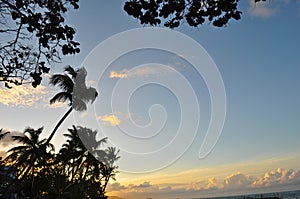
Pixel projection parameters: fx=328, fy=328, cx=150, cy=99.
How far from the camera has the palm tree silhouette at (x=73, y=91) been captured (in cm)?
2475

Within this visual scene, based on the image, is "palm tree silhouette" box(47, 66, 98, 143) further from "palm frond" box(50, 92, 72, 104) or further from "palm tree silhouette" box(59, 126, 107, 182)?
"palm tree silhouette" box(59, 126, 107, 182)

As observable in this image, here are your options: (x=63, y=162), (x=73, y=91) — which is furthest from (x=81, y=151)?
(x=73, y=91)

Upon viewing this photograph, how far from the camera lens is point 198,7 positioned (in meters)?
6.57

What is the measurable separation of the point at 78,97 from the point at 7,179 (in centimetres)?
770

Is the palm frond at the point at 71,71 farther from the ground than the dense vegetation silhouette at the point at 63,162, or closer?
farther from the ground

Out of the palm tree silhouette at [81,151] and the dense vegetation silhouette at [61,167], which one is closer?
the dense vegetation silhouette at [61,167]

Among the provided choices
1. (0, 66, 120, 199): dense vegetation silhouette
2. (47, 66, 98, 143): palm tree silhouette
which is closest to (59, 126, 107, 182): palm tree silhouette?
(0, 66, 120, 199): dense vegetation silhouette

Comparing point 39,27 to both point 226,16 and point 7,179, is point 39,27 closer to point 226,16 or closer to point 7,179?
point 226,16

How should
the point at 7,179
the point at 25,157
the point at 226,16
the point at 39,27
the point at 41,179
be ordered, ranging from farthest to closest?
1. the point at 41,179
2. the point at 25,157
3. the point at 7,179
4. the point at 39,27
5. the point at 226,16

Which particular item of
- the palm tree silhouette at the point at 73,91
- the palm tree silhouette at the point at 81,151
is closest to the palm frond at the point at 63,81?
the palm tree silhouette at the point at 73,91

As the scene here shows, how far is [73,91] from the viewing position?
25156mm

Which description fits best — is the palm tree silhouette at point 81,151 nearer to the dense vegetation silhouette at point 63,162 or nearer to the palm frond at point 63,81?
the dense vegetation silhouette at point 63,162

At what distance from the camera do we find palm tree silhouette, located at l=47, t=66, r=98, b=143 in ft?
81.2

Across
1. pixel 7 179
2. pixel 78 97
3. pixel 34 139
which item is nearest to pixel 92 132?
pixel 34 139
